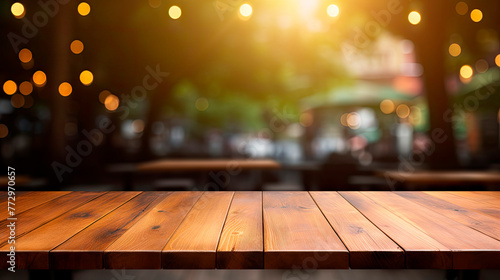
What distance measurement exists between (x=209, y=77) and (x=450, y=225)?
236 cm

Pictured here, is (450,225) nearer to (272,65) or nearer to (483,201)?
(483,201)

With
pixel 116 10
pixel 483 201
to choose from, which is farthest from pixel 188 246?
pixel 116 10

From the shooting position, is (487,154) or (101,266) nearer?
(101,266)

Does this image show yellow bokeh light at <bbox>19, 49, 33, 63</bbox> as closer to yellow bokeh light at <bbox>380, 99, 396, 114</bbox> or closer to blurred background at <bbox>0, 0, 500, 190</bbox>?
blurred background at <bbox>0, 0, 500, 190</bbox>

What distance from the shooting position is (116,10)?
2.74 m

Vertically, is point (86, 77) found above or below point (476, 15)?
below

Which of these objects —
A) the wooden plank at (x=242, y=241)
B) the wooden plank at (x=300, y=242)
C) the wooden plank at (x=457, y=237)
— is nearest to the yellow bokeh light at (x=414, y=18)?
the wooden plank at (x=457, y=237)

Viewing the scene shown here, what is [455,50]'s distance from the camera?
3041mm

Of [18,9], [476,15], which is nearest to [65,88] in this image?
[18,9]

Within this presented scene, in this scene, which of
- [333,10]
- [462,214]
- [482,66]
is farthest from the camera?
[482,66]

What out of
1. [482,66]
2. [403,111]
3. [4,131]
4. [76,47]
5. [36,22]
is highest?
[36,22]

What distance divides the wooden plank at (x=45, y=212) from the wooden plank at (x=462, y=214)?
1448 mm

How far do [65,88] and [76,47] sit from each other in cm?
33

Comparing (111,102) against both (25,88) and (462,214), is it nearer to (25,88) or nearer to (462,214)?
(25,88)
